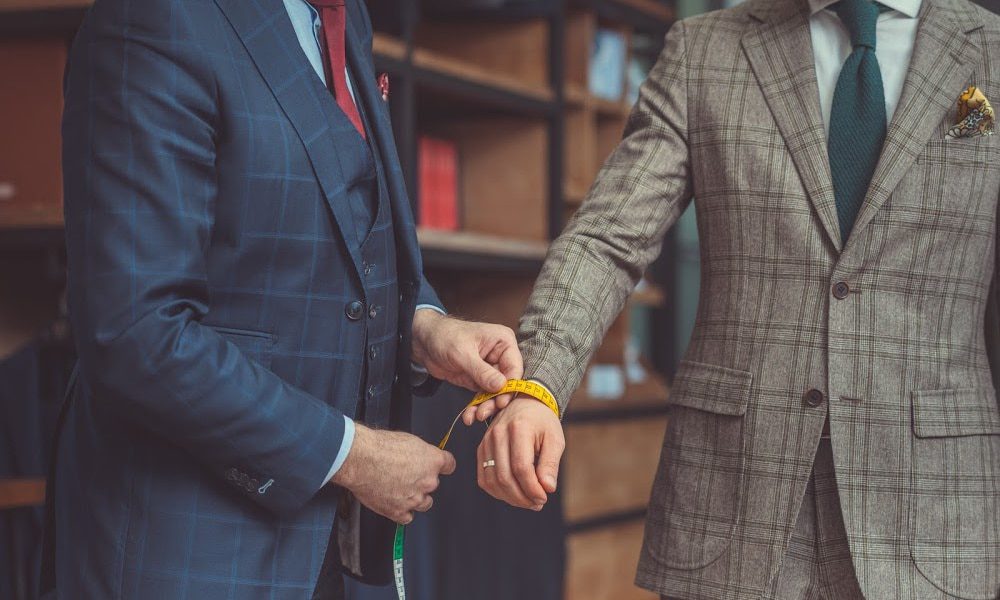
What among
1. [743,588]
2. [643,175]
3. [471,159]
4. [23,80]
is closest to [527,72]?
[471,159]

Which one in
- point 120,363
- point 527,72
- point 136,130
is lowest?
point 120,363

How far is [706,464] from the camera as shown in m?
1.46

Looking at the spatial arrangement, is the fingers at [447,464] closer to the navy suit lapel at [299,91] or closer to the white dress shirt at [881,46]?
the navy suit lapel at [299,91]

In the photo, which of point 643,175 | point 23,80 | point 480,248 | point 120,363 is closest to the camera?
point 120,363

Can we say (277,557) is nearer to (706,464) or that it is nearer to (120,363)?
(120,363)

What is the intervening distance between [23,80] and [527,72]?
165 centimetres

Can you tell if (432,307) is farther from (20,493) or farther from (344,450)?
(20,493)

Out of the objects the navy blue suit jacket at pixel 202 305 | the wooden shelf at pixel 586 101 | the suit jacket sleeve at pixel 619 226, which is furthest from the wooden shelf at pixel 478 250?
the navy blue suit jacket at pixel 202 305

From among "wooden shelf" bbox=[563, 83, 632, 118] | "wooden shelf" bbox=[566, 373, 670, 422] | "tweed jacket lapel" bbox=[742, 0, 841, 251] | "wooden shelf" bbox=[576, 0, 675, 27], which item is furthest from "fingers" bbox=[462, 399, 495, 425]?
"wooden shelf" bbox=[576, 0, 675, 27]

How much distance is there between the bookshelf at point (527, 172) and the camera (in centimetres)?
323

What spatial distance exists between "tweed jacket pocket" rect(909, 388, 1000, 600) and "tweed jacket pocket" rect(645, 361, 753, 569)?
8.4 inches

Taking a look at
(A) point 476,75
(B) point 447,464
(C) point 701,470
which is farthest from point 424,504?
(A) point 476,75

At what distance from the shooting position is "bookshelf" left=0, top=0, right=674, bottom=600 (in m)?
3.23

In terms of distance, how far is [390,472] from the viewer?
3.89 ft
